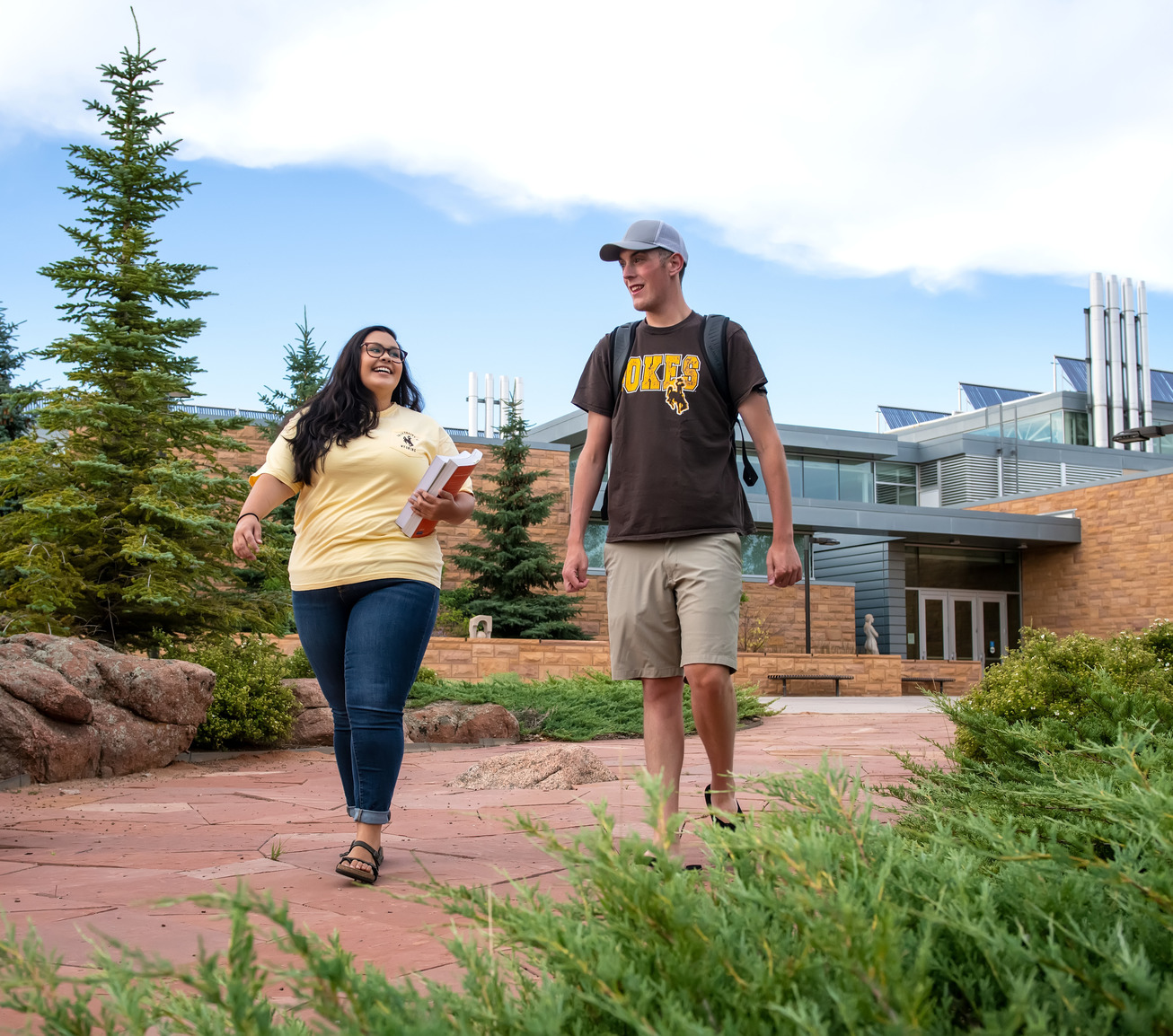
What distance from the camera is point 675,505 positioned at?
11.3 feet

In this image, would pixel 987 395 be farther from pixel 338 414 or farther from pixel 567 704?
pixel 338 414

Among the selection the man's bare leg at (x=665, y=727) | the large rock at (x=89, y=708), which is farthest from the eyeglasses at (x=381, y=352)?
the large rock at (x=89, y=708)

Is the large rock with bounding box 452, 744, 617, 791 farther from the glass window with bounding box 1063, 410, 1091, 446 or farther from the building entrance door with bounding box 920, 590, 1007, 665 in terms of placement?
the glass window with bounding box 1063, 410, 1091, 446

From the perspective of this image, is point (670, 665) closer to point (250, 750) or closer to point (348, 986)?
point (348, 986)

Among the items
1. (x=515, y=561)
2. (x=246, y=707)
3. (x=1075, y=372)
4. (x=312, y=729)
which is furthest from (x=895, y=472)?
(x=246, y=707)

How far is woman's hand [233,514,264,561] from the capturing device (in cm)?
349

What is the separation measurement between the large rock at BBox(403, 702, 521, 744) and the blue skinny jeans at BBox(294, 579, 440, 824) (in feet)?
18.6

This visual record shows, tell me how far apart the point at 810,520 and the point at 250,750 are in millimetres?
20102

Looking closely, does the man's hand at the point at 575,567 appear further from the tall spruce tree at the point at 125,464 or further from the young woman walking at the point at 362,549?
the tall spruce tree at the point at 125,464

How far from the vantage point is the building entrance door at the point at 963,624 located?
3059cm

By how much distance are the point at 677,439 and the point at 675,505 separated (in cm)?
22

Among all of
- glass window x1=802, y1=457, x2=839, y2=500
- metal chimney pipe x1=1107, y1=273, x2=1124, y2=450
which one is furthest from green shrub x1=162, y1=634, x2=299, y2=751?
metal chimney pipe x1=1107, y1=273, x2=1124, y2=450

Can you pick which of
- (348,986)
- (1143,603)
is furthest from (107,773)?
(1143,603)

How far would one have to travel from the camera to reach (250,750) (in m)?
8.37
